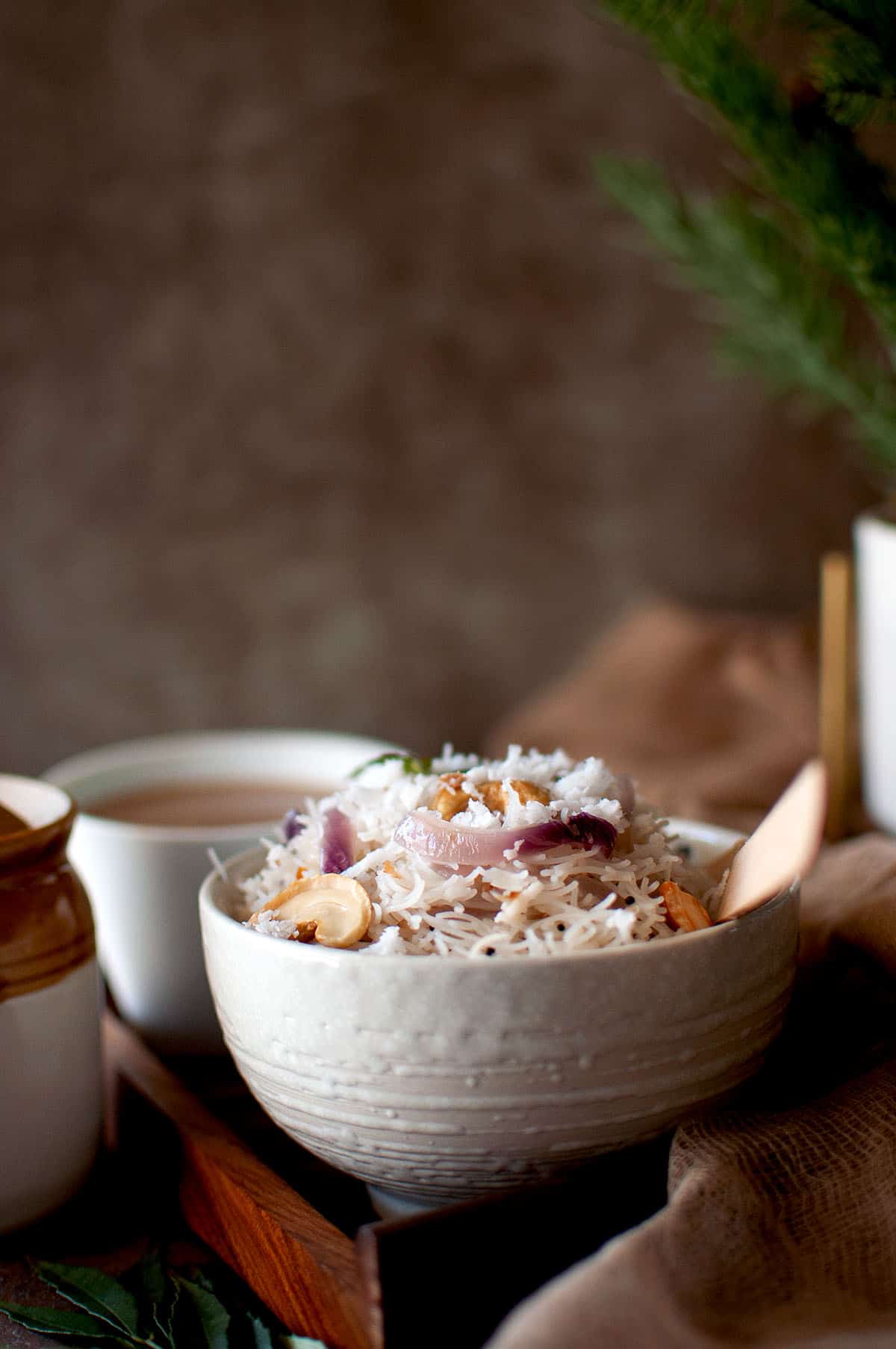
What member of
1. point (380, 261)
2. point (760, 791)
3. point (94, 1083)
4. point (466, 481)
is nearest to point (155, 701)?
point (466, 481)

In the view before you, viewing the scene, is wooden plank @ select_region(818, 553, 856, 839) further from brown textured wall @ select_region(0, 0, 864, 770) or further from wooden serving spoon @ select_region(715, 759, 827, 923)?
brown textured wall @ select_region(0, 0, 864, 770)

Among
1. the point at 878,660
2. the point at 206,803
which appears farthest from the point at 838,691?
the point at 206,803

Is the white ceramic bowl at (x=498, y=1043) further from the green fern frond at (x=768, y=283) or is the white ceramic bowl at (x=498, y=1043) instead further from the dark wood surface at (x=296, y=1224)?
the green fern frond at (x=768, y=283)

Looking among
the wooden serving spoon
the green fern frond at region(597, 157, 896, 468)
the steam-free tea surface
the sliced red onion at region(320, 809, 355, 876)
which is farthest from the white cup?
the green fern frond at region(597, 157, 896, 468)

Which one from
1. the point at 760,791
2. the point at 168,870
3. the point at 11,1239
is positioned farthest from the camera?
the point at 760,791

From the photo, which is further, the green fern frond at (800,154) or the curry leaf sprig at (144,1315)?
the green fern frond at (800,154)

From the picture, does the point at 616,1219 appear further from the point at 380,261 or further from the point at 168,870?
the point at 380,261

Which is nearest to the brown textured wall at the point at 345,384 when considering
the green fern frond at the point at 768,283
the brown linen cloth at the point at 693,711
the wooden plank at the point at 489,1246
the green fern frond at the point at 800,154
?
the brown linen cloth at the point at 693,711

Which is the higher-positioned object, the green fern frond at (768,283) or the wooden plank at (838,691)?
the green fern frond at (768,283)
